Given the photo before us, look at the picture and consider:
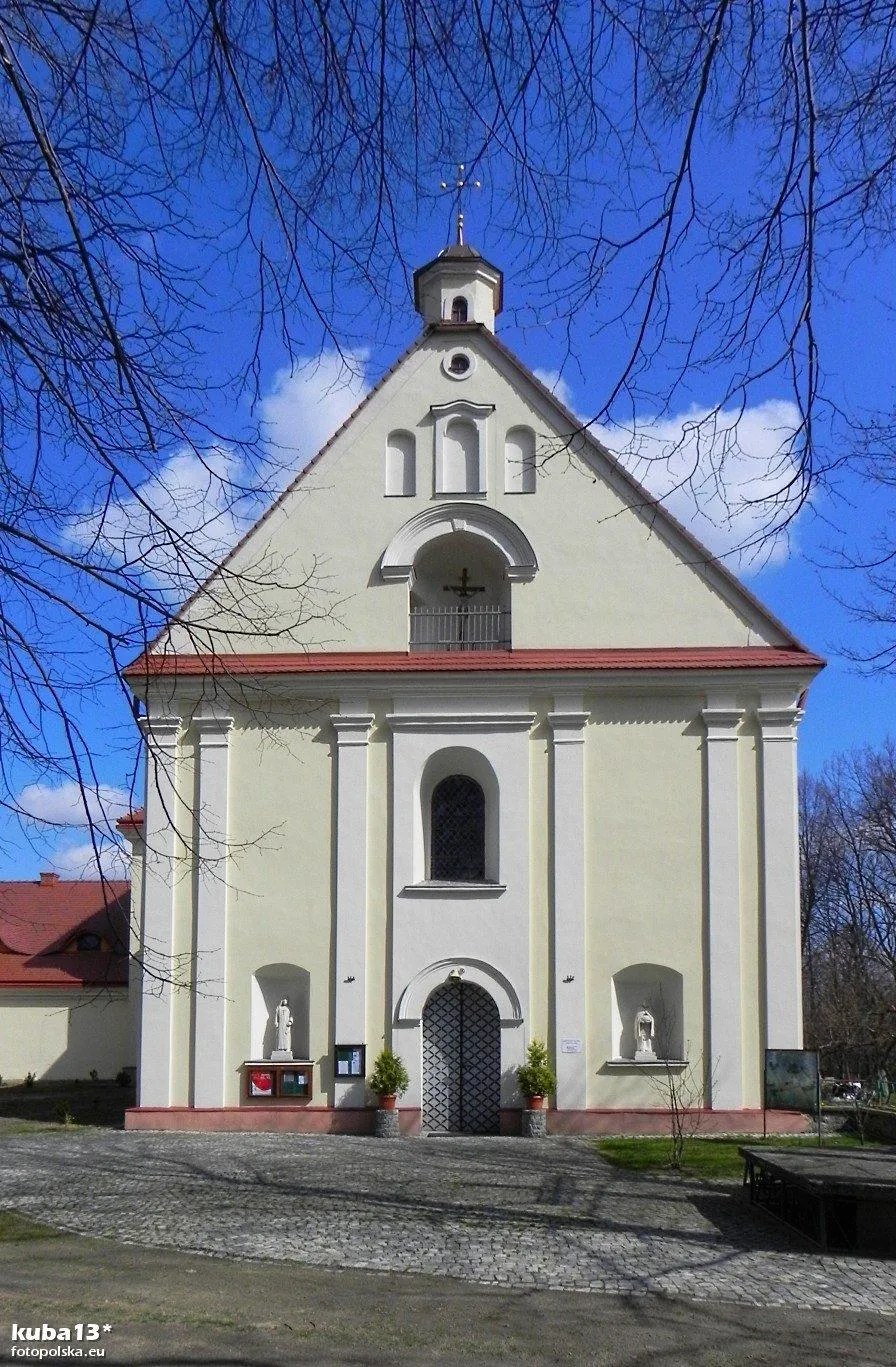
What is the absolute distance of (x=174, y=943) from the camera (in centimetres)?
2394

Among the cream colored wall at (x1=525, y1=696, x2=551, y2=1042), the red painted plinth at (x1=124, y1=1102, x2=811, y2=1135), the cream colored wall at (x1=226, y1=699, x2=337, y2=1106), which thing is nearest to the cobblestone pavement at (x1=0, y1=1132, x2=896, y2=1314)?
the red painted plinth at (x1=124, y1=1102, x2=811, y2=1135)

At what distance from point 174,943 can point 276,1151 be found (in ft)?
16.4

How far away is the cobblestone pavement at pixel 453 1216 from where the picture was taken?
11.3 m

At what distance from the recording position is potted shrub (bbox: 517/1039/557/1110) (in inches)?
894

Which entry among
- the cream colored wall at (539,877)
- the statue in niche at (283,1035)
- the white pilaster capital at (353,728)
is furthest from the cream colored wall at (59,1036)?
the cream colored wall at (539,877)

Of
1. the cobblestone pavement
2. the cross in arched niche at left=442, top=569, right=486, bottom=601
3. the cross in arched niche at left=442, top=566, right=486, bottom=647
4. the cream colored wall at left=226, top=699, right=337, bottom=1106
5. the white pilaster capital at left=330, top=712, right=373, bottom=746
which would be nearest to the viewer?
the cobblestone pavement

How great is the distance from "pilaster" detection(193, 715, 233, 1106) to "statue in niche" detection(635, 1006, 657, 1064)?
6.63 meters

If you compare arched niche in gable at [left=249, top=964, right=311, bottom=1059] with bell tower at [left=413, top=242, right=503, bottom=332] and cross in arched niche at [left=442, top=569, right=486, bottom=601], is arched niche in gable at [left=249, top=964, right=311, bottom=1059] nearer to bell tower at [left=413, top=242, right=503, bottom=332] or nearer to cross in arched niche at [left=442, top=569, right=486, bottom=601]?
cross in arched niche at [left=442, top=569, right=486, bottom=601]

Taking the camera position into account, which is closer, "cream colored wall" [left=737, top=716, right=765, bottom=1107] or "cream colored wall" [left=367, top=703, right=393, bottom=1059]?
"cream colored wall" [left=737, top=716, right=765, bottom=1107]

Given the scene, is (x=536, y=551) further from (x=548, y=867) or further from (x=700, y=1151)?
(x=700, y=1151)

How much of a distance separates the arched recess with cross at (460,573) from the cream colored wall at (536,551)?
248mm

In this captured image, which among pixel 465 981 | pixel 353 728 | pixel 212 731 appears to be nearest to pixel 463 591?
pixel 353 728

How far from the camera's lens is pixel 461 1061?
78.1 feet

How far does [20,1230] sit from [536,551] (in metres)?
14.9
